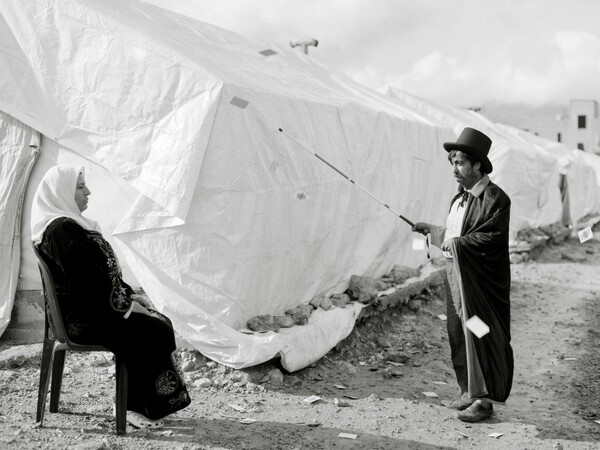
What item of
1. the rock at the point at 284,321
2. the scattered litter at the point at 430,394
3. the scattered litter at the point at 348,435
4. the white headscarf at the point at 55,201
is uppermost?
the white headscarf at the point at 55,201

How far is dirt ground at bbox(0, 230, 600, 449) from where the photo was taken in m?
3.87

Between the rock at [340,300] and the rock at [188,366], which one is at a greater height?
the rock at [340,300]

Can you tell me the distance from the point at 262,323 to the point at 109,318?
1.65 metres

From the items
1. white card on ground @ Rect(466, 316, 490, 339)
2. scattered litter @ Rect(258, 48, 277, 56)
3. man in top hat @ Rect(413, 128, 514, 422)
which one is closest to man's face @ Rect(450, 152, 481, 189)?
man in top hat @ Rect(413, 128, 514, 422)

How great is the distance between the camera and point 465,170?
4.29 m

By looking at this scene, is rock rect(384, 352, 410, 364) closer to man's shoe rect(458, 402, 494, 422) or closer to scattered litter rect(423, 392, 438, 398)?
scattered litter rect(423, 392, 438, 398)

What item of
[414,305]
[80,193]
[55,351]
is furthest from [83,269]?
[414,305]

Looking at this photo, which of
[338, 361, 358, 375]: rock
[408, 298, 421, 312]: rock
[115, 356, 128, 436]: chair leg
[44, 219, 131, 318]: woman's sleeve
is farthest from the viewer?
[408, 298, 421, 312]: rock

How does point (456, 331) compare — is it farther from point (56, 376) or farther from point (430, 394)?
point (56, 376)

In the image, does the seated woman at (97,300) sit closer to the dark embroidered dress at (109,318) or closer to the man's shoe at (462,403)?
the dark embroidered dress at (109,318)

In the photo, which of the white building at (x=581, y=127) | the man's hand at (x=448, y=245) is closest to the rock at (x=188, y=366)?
the man's hand at (x=448, y=245)

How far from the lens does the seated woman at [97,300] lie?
137 inches

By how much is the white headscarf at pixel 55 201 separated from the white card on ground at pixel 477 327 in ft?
7.48

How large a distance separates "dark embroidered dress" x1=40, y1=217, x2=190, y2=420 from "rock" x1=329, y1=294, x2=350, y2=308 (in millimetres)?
2476
